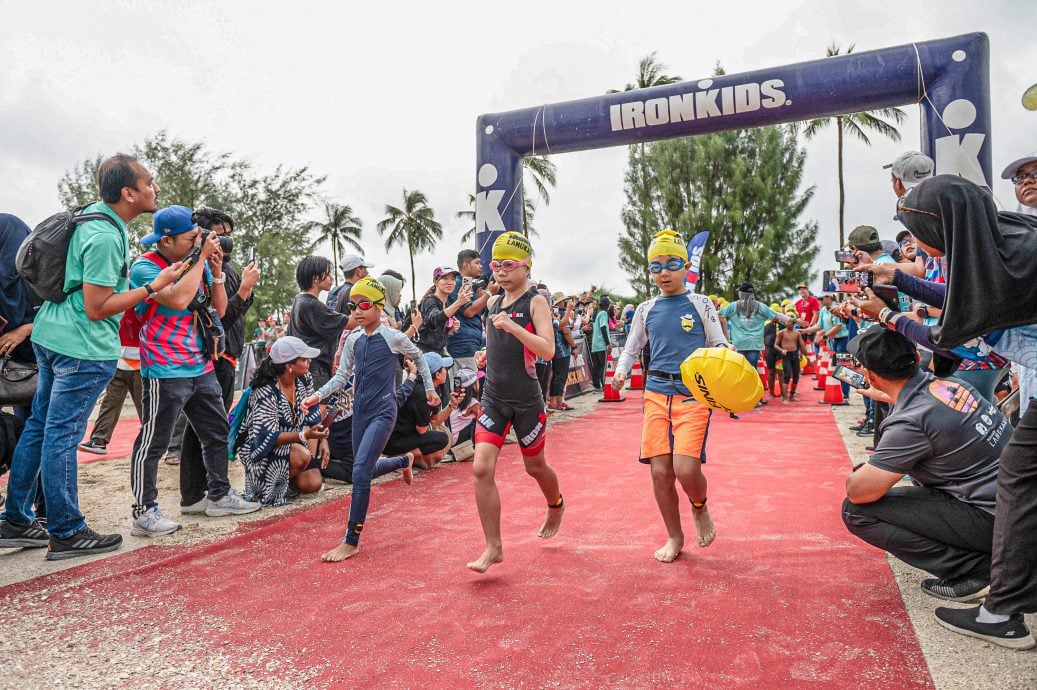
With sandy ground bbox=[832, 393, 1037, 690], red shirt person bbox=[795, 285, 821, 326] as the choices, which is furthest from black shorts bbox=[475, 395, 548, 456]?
red shirt person bbox=[795, 285, 821, 326]

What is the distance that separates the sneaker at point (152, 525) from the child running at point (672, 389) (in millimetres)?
3221

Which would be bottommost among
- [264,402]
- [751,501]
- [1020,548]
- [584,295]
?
[751,501]

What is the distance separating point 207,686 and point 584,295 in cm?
1380

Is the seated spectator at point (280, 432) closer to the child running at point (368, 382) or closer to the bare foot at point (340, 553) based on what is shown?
the child running at point (368, 382)

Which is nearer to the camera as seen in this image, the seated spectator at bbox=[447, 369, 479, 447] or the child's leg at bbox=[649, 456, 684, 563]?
the child's leg at bbox=[649, 456, 684, 563]

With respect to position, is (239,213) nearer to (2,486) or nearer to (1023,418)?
(2,486)

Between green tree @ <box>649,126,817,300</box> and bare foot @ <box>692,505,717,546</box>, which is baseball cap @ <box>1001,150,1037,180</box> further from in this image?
green tree @ <box>649,126,817,300</box>

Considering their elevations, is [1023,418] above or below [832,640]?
above

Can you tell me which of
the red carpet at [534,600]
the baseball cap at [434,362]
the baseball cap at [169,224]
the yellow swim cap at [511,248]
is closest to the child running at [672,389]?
the red carpet at [534,600]

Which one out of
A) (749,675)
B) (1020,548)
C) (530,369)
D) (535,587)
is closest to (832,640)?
(749,675)

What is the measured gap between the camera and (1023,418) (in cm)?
263

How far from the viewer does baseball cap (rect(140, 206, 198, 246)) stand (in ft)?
15.7

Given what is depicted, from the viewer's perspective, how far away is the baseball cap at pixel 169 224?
477 cm

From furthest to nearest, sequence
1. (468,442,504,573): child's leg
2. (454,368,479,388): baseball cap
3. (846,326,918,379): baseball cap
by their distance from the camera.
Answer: (454,368,479,388): baseball cap → (468,442,504,573): child's leg → (846,326,918,379): baseball cap
